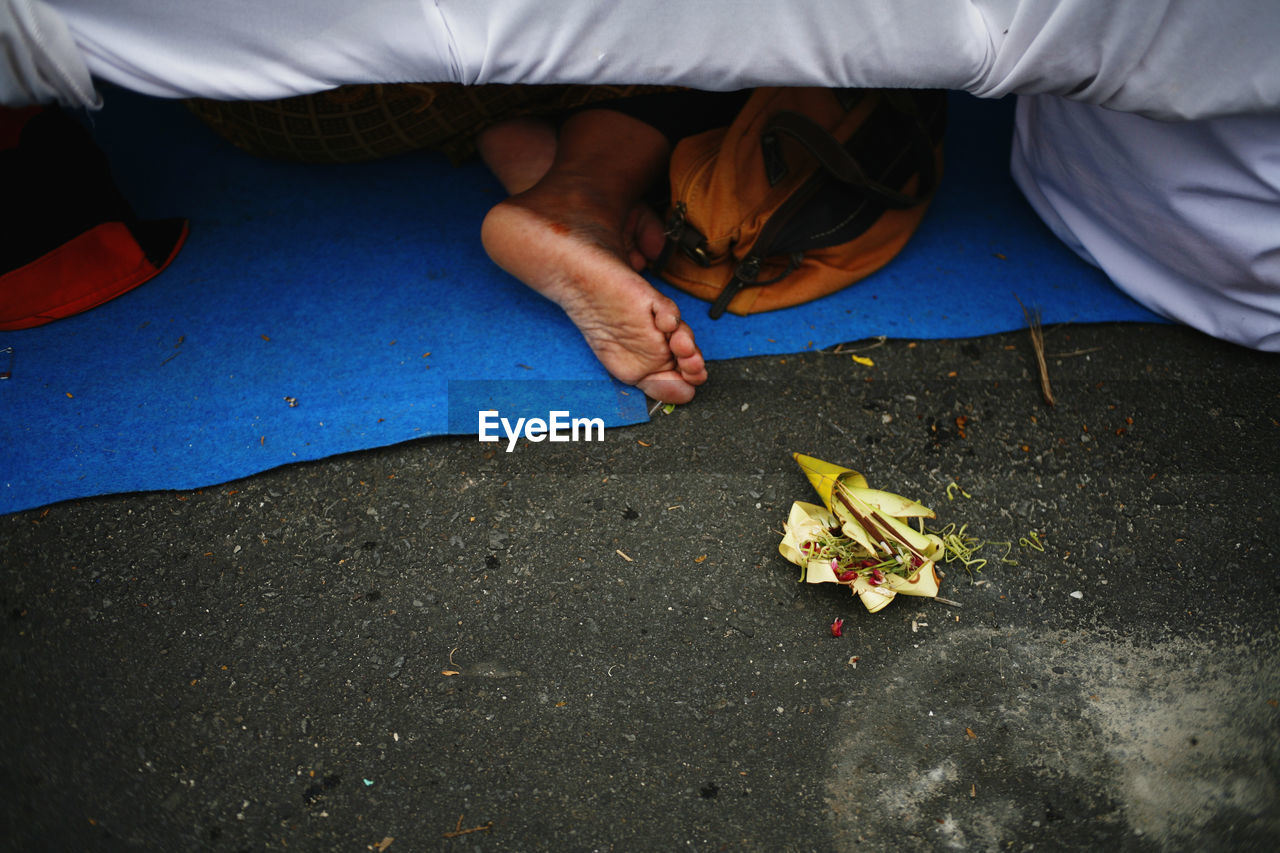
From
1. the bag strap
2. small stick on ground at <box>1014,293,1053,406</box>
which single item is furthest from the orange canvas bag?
small stick on ground at <box>1014,293,1053,406</box>

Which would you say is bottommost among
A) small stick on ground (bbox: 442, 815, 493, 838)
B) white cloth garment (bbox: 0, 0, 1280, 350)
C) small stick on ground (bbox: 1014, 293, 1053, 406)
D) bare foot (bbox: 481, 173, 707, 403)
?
small stick on ground (bbox: 442, 815, 493, 838)

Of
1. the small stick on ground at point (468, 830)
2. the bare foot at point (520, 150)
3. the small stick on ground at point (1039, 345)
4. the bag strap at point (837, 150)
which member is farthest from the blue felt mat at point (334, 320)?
the small stick on ground at point (468, 830)

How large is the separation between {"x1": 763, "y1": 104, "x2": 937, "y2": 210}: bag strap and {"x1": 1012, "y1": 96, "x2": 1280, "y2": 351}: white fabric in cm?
37

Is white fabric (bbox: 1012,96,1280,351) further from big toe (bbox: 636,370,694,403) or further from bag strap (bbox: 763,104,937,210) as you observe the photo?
big toe (bbox: 636,370,694,403)

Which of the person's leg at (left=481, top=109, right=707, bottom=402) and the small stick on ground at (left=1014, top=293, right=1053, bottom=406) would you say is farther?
the small stick on ground at (left=1014, top=293, right=1053, bottom=406)

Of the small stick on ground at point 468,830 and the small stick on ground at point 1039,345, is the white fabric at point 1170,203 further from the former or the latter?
the small stick on ground at point 468,830

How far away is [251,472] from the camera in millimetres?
1621

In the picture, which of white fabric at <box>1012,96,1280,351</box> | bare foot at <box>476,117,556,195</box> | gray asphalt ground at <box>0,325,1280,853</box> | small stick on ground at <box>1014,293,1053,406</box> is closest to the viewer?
gray asphalt ground at <box>0,325,1280,853</box>

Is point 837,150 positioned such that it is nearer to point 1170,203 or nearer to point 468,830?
point 1170,203

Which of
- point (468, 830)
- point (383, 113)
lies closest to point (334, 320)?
point (383, 113)

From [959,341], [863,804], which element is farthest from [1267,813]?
[959,341]

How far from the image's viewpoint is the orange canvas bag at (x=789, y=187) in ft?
5.80

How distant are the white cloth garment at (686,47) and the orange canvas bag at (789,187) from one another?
0.34 meters

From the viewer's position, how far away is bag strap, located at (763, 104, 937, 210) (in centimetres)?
168
